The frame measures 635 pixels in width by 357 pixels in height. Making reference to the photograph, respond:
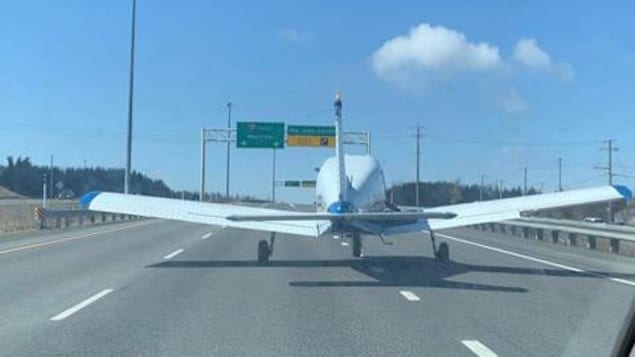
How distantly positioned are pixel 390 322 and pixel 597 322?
2684 mm

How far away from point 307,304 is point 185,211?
9.00 metres

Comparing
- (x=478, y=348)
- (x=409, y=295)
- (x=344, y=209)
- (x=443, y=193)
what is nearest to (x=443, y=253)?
(x=344, y=209)

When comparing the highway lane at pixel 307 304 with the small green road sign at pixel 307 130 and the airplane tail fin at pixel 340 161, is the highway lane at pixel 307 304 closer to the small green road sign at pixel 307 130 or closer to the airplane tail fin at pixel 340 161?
the airplane tail fin at pixel 340 161

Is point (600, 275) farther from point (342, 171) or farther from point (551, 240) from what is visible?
point (551, 240)

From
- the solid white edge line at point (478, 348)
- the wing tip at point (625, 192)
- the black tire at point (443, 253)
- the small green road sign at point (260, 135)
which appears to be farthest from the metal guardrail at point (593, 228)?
the small green road sign at point (260, 135)

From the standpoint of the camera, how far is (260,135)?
62250 mm

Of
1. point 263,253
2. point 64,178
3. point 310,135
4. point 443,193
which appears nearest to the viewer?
point 263,253

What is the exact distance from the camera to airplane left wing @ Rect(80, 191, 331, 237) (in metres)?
21.0

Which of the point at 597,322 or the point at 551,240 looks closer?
the point at 597,322

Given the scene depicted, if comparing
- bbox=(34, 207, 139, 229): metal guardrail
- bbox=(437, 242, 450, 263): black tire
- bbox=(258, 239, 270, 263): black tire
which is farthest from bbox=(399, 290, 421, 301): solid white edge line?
bbox=(34, 207, 139, 229): metal guardrail

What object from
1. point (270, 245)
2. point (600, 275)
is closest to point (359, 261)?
point (270, 245)

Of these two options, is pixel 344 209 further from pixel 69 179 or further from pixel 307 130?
pixel 69 179

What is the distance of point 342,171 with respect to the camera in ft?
69.4

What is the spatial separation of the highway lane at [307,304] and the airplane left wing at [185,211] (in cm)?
98
